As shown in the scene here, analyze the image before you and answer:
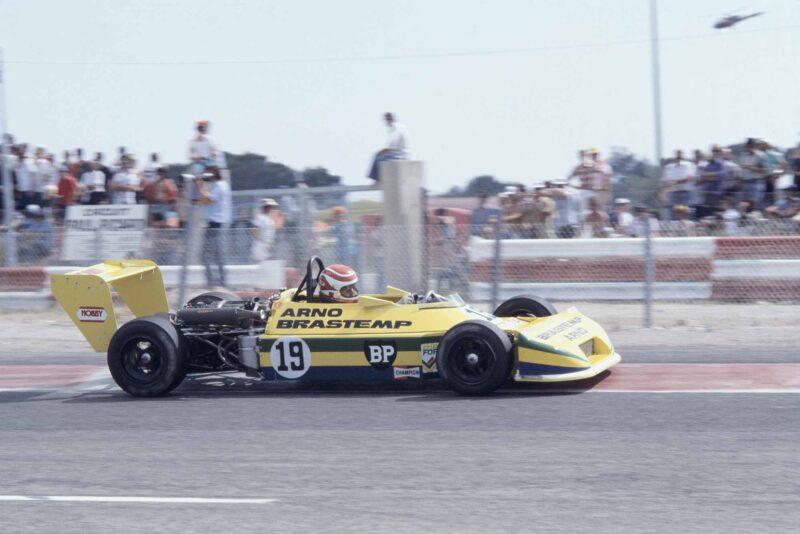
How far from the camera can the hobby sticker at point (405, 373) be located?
8531 mm

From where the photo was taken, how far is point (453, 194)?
580 inches

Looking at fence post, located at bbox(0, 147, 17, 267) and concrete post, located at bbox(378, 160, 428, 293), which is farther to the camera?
fence post, located at bbox(0, 147, 17, 267)

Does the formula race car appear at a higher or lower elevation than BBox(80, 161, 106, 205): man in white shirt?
lower

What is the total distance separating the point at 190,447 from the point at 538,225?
7571 millimetres

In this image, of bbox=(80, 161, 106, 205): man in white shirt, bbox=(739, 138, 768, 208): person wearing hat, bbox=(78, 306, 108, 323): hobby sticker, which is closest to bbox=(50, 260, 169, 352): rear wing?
bbox=(78, 306, 108, 323): hobby sticker

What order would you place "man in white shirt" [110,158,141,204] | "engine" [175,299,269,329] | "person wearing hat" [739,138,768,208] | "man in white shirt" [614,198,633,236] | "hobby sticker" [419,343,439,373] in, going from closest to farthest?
"hobby sticker" [419,343,439,373], "engine" [175,299,269,329], "man in white shirt" [614,198,633,236], "person wearing hat" [739,138,768,208], "man in white shirt" [110,158,141,204]

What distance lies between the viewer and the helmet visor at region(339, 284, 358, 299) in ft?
29.1

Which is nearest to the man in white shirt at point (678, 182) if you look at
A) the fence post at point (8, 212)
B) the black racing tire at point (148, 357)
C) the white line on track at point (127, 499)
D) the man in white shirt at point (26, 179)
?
the black racing tire at point (148, 357)

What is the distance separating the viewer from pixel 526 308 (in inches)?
380

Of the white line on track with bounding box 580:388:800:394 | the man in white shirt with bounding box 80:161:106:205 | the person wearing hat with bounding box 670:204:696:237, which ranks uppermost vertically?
→ the man in white shirt with bounding box 80:161:106:205

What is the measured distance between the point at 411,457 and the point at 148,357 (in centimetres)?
304

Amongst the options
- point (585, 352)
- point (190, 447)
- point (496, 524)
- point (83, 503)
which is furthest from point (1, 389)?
point (496, 524)

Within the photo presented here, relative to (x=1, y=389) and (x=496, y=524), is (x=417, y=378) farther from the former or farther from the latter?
(x=1, y=389)

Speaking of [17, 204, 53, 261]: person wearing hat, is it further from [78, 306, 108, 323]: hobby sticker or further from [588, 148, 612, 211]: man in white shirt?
[588, 148, 612, 211]: man in white shirt
